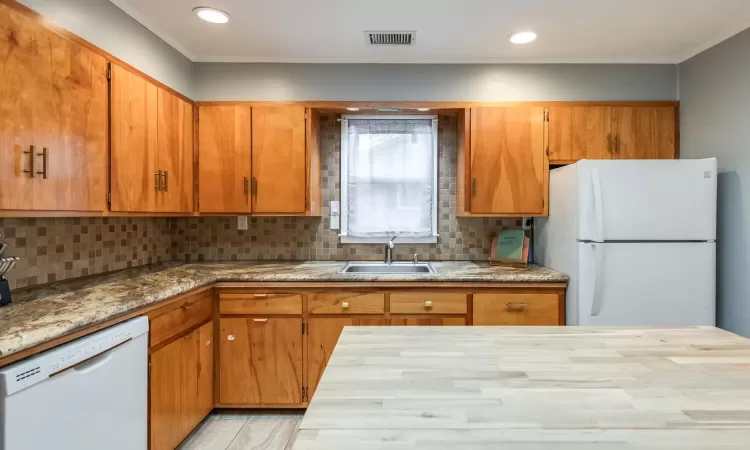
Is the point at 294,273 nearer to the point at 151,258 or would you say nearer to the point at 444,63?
the point at 151,258

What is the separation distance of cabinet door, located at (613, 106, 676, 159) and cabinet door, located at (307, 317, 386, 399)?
2031mm

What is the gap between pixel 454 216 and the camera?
9.97 ft

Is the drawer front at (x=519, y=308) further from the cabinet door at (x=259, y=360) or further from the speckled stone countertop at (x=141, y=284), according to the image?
the cabinet door at (x=259, y=360)

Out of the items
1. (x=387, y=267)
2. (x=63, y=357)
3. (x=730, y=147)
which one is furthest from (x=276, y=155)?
(x=730, y=147)

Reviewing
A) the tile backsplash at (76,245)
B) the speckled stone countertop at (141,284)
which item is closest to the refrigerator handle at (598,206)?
the speckled stone countertop at (141,284)

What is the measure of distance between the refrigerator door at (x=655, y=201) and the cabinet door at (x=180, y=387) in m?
2.30

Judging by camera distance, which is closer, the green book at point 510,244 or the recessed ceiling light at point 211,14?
the recessed ceiling light at point 211,14

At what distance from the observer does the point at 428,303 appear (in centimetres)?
237

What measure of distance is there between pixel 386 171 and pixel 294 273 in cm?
112

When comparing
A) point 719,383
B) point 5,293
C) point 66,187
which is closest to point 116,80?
point 66,187

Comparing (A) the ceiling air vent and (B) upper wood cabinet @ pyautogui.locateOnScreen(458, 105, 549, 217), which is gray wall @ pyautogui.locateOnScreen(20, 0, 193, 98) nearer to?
(A) the ceiling air vent

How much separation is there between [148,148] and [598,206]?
2529 millimetres

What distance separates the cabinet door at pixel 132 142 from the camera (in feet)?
6.31

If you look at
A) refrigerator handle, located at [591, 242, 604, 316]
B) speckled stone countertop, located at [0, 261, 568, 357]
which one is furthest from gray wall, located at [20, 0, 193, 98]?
refrigerator handle, located at [591, 242, 604, 316]
